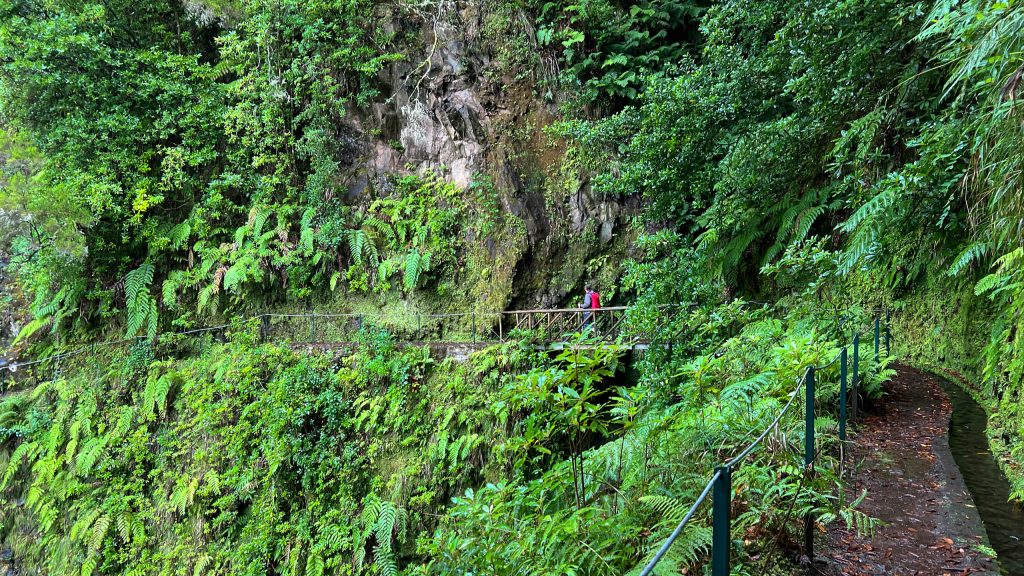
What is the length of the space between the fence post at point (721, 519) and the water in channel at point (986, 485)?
217 cm

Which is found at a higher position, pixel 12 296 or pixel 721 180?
pixel 721 180

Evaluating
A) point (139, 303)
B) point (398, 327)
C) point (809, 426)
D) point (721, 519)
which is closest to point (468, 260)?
point (398, 327)

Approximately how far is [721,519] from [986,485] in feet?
11.7

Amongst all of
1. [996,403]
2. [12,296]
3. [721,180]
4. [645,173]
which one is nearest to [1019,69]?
[996,403]

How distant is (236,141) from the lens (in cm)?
1248

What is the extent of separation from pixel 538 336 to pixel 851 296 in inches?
223

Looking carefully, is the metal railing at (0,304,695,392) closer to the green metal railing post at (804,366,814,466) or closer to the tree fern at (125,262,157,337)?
the tree fern at (125,262,157,337)

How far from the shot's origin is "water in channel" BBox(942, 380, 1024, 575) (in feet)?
9.33

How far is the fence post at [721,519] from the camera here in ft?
5.05

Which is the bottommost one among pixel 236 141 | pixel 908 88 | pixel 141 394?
pixel 141 394

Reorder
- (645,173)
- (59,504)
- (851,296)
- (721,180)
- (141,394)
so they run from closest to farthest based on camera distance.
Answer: (721,180)
(645,173)
(851,296)
(59,504)
(141,394)

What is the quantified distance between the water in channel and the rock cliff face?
6.50m

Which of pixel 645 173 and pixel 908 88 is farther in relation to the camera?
pixel 645 173

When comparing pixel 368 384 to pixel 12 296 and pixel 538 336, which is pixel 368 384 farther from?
pixel 12 296
